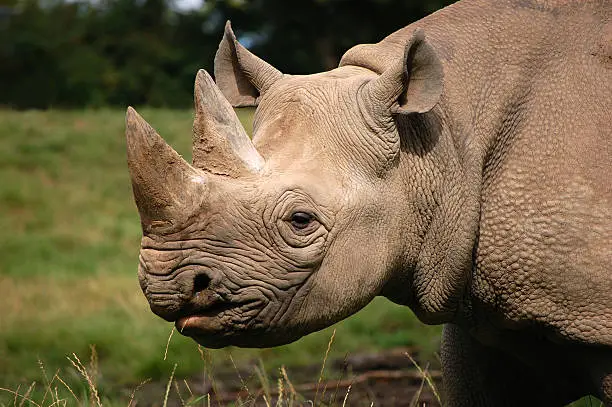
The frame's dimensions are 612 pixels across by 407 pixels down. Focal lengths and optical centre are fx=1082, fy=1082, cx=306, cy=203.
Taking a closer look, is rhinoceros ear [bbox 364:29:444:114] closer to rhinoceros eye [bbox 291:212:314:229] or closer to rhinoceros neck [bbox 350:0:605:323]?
rhinoceros neck [bbox 350:0:605:323]

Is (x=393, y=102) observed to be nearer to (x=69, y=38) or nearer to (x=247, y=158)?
(x=247, y=158)

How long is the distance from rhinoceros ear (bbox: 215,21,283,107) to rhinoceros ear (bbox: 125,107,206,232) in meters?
0.81

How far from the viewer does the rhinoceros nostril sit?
313 centimetres

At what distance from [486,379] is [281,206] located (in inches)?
59.2

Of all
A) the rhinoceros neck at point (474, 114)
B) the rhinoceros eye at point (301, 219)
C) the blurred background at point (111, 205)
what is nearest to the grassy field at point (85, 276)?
the blurred background at point (111, 205)

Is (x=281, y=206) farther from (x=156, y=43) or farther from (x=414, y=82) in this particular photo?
(x=156, y=43)

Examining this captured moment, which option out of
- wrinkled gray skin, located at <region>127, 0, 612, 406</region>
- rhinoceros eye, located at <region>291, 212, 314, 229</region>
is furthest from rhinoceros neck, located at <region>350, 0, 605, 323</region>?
rhinoceros eye, located at <region>291, 212, 314, 229</region>

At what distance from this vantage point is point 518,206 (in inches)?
143

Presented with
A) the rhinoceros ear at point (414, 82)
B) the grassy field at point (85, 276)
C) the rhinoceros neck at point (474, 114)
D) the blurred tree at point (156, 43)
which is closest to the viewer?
the rhinoceros ear at point (414, 82)

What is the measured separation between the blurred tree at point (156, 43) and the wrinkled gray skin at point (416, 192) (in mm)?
18916

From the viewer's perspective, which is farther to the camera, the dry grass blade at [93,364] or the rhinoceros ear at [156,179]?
the dry grass blade at [93,364]

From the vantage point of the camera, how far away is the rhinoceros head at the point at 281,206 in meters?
3.12

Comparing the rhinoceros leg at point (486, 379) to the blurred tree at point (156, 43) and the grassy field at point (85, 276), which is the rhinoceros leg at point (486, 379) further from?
the blurred tree at point (156, 43)

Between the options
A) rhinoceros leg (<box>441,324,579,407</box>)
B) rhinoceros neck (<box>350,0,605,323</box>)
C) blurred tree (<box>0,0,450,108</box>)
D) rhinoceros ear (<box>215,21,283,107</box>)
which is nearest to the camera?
rhinoceros neck (<box>350,0,605,323</box>)
